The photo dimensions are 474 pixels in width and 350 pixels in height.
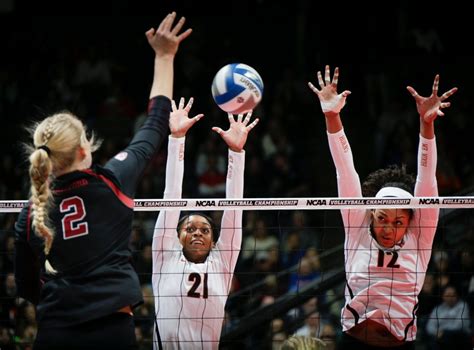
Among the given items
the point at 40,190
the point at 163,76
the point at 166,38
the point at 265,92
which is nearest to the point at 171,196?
the point at 163,76

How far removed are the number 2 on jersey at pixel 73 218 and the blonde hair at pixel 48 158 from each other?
62mm

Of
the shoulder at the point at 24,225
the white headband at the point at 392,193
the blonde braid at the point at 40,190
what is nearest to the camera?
the blonde braid at the point at 40,190

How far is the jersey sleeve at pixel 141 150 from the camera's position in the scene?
4121 millimetres

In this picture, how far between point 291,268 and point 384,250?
517 centimetres

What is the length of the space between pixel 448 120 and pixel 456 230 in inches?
141

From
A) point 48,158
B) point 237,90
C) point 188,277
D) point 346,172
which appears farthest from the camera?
point 237,90

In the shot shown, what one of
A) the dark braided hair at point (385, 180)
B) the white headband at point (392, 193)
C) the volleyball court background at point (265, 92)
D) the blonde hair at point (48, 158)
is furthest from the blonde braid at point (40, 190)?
the volleyball court background at point (265, 92)

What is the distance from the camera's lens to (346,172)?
235 inches

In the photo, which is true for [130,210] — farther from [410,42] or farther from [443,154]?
[410,42]

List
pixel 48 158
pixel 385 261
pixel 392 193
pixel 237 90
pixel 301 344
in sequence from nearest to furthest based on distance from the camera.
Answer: pixel 48 158, pixel 301 344, pixel 385 261, pixel 392 193, pixel 237 90

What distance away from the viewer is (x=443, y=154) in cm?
1306

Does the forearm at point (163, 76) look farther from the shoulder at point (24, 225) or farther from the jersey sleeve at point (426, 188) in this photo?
the jersey sleeve at point (426, 188)

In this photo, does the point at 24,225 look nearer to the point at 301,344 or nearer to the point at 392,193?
the point at 301,344

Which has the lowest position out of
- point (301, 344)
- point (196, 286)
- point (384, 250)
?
point (301, 344)
